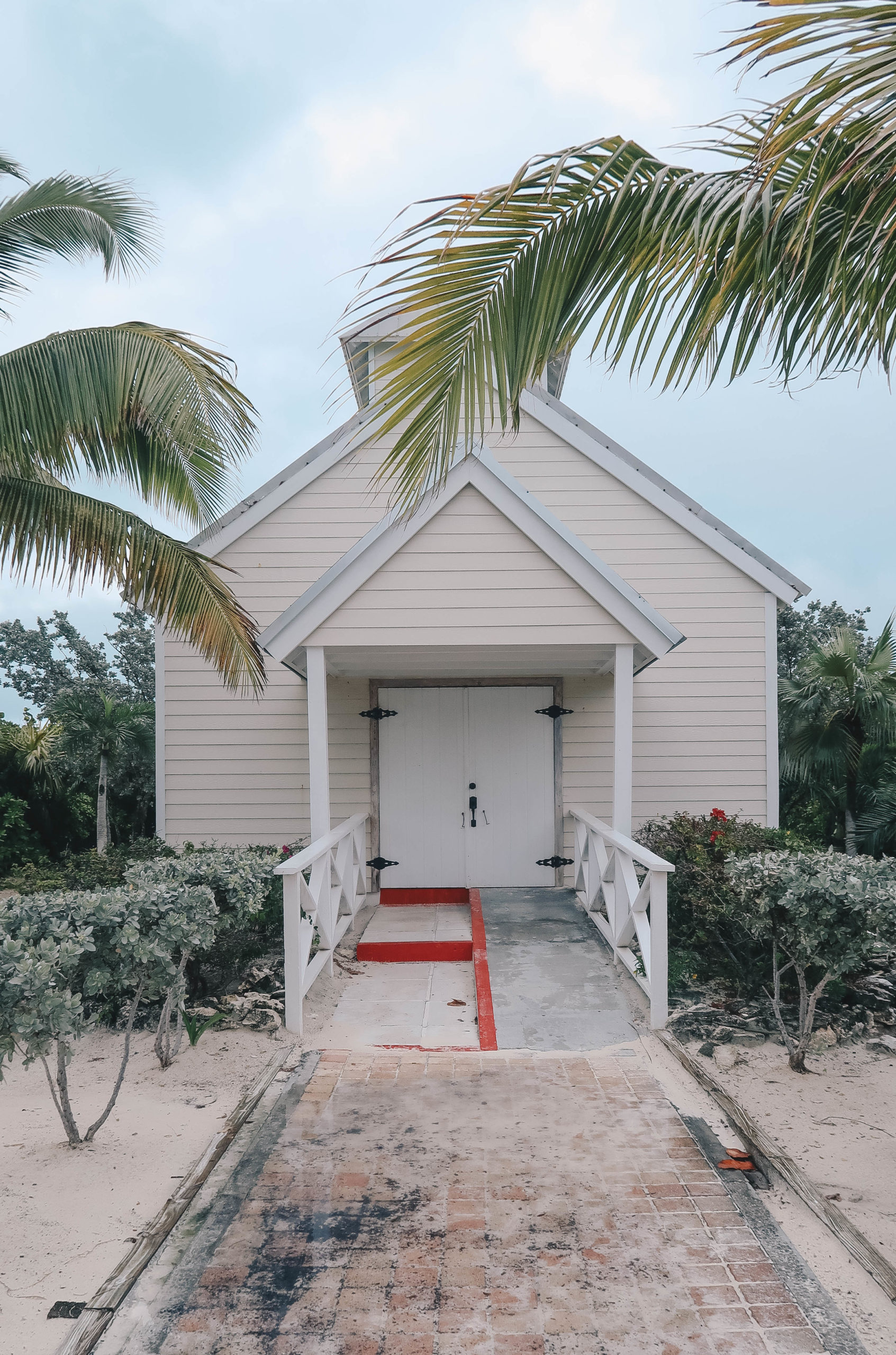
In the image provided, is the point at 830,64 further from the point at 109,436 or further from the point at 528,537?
the point at 109,436

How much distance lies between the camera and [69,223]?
7449 millimetres

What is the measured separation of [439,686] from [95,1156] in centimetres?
651

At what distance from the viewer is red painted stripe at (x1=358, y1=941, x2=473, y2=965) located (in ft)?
26.3

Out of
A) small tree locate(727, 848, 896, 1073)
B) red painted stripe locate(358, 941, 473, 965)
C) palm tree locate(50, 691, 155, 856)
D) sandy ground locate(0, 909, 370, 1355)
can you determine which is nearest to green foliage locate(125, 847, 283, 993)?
sandy ground locate(0, 909, 370, 1355)

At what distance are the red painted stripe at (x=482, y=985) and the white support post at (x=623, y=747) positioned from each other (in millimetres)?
1575

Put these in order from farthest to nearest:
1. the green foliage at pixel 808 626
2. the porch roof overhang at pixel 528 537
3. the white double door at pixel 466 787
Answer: the green foliage at pixel 808 626 < the white double door at pixel 466 787 < the porch roof overhang at pixel 528 537

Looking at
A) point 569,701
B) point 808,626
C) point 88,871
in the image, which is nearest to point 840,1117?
point 569,701

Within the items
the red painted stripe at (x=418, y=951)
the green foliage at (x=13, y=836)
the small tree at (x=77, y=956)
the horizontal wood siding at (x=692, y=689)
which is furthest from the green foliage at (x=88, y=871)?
the horizontal wood siding at (x=692, y=689)

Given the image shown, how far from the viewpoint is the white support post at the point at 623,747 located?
7668 mm

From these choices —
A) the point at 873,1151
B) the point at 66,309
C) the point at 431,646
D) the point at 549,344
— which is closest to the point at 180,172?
the point at 431,646

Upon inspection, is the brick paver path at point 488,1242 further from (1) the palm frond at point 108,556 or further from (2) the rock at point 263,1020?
(1) the palm frond at point 108,556

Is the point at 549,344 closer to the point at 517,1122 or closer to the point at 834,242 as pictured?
the point at 834,242

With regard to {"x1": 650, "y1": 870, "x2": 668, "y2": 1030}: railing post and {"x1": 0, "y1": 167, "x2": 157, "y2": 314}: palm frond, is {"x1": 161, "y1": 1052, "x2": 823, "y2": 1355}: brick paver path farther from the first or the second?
{"x1": 0, "y1": 167, "x2": 157, "y2": 314}: palm frond

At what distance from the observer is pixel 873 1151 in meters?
4.32
